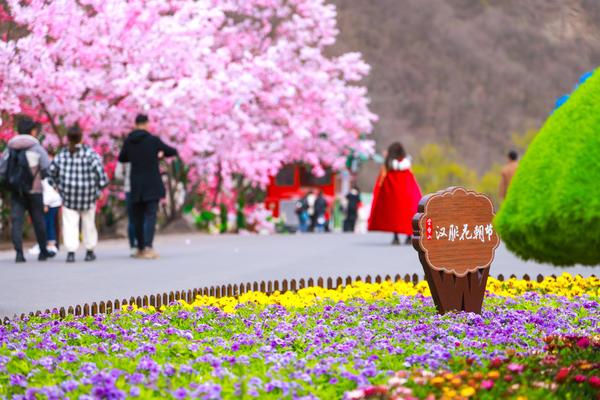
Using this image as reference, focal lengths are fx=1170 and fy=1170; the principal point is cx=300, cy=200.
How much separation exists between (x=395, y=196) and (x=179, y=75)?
19.5ft

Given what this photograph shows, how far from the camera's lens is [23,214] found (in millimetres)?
16984

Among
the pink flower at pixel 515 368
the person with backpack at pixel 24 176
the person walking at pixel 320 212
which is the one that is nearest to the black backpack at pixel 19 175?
the person with backpack at pixel 24 176

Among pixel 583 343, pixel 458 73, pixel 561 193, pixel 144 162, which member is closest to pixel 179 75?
pixel 144 162

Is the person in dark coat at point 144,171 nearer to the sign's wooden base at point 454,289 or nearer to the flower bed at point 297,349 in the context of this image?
the flower bed at point 297,349

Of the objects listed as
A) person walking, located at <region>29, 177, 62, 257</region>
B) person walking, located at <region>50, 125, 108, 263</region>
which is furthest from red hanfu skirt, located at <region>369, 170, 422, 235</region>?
person walking, located at <region>50, 125, 108, 263</region>

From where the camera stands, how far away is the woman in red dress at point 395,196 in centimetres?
2136

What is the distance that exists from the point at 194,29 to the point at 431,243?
15775mm

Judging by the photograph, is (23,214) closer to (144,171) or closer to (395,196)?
(144,171)

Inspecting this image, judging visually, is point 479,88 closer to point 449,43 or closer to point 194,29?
point 449,43

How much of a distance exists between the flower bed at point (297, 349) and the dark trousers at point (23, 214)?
710 cm

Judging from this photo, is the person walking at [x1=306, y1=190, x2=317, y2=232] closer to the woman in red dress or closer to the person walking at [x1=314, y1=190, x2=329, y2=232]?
the person walking at [x1=314, y1=190, x2=329, y2=232]

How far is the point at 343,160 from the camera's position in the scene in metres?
37.5

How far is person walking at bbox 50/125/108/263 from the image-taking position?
16.8m

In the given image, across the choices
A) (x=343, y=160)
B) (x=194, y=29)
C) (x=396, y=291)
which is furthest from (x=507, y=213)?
(x=343, y=160)
